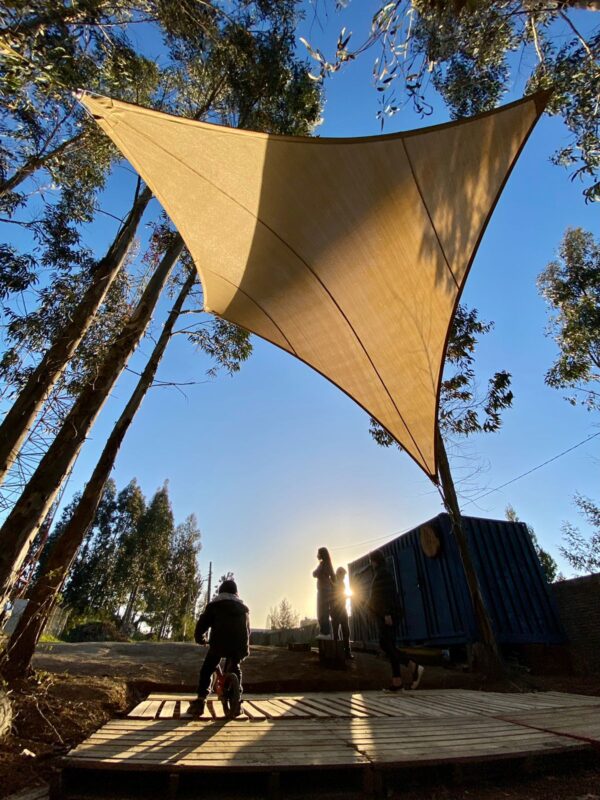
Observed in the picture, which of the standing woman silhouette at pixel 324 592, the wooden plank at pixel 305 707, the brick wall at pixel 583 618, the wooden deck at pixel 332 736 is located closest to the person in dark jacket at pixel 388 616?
the wooden deck at pixel 332 736

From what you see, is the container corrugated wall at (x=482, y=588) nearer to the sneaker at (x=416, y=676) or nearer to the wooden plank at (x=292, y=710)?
the sneaker at (x=416, y=676)

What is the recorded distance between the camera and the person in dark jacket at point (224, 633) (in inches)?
143

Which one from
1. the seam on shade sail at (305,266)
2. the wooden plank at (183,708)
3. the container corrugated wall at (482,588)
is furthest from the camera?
the container corrugated wall at (482,588)

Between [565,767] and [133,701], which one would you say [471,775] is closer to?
[565,767]

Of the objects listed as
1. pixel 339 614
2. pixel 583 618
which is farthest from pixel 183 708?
pixel 583 618

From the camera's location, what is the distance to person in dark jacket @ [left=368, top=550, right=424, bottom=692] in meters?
5.09

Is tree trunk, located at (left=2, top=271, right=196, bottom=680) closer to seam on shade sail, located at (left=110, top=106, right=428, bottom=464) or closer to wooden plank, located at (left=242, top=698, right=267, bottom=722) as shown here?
wooden plank, located at (left=242, top=698, right=267, bottom=722)

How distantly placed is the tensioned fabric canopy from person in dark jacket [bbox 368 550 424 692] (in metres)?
1.89

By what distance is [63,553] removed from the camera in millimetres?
4727

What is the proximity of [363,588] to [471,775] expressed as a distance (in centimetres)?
856

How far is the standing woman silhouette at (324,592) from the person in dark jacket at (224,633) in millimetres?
3217

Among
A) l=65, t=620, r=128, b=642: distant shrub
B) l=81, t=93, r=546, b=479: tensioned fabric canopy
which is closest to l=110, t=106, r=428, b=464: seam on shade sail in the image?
l=81, t=93, r=546, b=479: tensioned fabric canopy

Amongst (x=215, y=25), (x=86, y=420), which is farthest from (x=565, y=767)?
(x=215, y=25)

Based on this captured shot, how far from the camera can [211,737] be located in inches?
101
